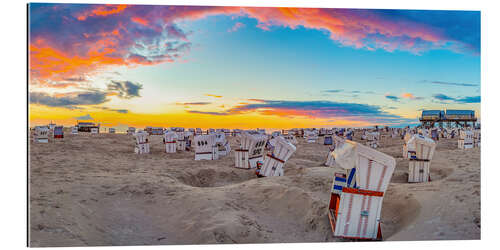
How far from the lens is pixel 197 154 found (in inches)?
650

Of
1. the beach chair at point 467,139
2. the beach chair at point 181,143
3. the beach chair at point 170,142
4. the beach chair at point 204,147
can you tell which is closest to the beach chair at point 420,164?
the beach chair at point 204,147

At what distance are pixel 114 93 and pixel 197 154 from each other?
8959 millimetres

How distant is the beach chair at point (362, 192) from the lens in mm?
5164

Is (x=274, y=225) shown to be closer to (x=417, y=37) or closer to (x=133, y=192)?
(x=133, y=192)

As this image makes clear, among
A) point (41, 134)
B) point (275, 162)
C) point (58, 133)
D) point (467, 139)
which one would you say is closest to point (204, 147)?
point (275, 162)

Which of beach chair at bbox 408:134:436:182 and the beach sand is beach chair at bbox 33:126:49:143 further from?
Answer: beach chair at bbox 408:134:436:182

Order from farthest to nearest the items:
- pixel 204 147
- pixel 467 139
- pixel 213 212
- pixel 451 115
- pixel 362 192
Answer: pixel 467 139, pixel 204 147, pixel 451 115, pixel 213 212, pixel 362 192

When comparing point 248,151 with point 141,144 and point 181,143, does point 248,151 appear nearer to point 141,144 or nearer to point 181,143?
point 141,144

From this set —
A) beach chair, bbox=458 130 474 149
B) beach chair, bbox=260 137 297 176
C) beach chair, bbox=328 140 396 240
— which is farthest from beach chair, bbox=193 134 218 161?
beach chair, bbox=458 130 474 149

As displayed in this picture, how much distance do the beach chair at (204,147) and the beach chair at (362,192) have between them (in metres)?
11.4

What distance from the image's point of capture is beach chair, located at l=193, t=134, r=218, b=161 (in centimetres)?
1645

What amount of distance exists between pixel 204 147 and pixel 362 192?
12048mm

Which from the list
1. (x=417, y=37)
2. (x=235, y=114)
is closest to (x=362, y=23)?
(x=417, y=37)

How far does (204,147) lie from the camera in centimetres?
1652
